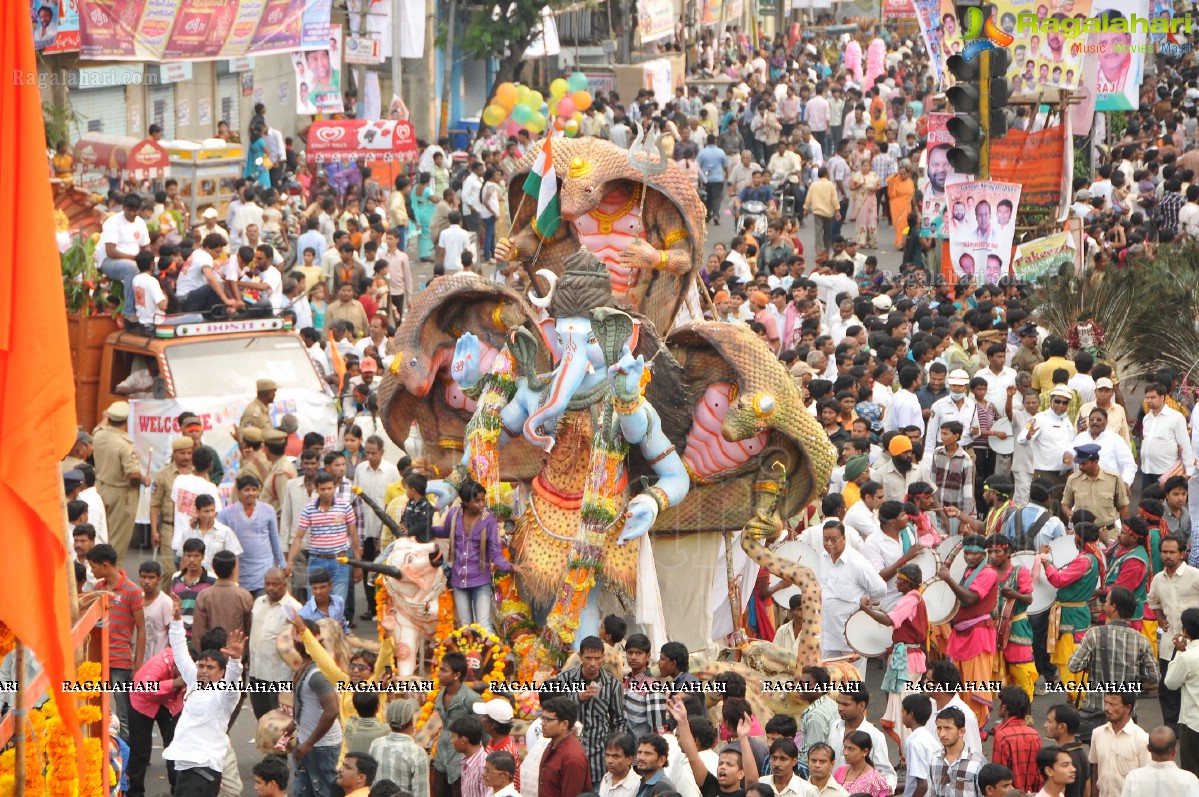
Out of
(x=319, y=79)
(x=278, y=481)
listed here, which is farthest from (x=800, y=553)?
(x=319, y=79)

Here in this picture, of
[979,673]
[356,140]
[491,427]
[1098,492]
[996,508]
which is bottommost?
[979,673]

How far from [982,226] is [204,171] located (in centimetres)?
946

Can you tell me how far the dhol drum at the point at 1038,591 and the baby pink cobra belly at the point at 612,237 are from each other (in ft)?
8.71

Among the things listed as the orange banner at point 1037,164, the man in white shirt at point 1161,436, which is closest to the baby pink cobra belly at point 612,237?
the man in white shirt at point 1161,436

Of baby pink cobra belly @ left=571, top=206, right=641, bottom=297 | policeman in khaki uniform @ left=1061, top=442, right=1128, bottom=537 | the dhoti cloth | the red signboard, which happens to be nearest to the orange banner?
the red signboard

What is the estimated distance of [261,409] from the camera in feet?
48.1

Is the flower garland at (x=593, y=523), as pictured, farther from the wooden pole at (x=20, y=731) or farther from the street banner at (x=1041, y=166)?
the street banner at (x=1041, y=166)

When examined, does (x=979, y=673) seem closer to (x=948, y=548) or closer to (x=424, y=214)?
(x=948, y=548)

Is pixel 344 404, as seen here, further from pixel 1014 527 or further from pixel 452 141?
pixel 452 141

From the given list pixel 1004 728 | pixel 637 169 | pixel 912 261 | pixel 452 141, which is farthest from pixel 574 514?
pixel 452 141

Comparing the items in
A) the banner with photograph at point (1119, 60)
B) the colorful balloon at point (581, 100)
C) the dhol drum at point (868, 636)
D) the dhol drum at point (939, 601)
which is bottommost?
the dhol drum at point (868, 636)

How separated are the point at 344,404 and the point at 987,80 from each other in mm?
5360

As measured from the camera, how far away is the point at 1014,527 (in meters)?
12.0

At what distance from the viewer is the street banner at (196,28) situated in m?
24.1
